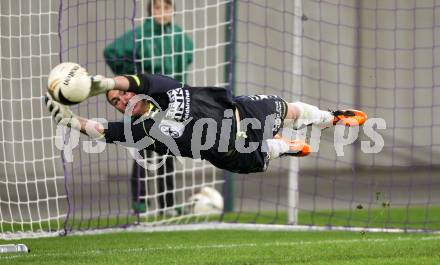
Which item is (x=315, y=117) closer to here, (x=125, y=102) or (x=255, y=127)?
(x=255, y=127)

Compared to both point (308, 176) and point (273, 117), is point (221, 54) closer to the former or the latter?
point (308, 176)

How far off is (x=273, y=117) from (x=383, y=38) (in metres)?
8.94

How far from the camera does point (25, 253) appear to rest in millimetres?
8492

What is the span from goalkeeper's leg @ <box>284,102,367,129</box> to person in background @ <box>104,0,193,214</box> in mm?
2224

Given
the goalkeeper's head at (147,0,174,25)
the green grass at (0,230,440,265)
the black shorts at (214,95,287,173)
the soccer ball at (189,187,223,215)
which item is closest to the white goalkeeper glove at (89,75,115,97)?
the black shorts at (214,95,287,173)

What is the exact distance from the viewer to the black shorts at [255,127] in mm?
8266

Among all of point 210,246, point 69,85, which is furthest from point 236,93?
point 69,85

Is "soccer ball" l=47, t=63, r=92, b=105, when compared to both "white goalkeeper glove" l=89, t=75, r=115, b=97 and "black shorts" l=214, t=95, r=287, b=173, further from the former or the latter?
"black shorts" l=214, t=95, r=287, b=173

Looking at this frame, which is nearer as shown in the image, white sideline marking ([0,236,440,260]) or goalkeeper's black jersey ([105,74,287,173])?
goalkeeper's black jersey ([105,74,287,173])

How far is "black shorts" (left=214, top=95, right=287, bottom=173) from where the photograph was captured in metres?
8.27

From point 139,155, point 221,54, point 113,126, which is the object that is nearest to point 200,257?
point 113,126

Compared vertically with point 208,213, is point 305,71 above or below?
above

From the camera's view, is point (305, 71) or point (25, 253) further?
point (305, 71)

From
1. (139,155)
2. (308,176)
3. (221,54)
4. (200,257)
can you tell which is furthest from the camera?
(308,176)
